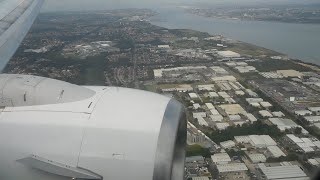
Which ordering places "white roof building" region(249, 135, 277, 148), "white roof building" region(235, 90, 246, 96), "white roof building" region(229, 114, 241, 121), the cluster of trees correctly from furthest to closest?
"white roof building" region(235, 90, 246, 96)
"white roof building" region(229, 114, 241, 121)
the cluster of trees
"white roof building" region(249, 135, 277, 148)

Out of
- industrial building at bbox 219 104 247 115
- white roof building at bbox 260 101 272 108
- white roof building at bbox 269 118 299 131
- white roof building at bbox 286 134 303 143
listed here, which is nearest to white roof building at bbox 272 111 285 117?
white roof building at bbox 269 118 299 131

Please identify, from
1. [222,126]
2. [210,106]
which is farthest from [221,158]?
[210,106]

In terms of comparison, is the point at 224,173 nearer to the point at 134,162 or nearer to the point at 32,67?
the point at 134,162

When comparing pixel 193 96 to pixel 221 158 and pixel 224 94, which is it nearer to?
pixel 224 94

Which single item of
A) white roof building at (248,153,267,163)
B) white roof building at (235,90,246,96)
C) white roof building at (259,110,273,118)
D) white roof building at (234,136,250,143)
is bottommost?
white roof building at (235,90,246,96)

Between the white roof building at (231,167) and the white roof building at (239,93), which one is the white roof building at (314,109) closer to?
the white roof building at (239,93)

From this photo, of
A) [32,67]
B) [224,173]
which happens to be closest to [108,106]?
[224,173]

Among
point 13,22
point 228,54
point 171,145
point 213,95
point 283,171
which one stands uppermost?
point 13,22

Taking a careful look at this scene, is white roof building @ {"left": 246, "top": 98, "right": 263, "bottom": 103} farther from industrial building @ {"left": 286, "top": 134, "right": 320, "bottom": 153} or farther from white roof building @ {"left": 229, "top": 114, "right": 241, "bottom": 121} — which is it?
industrial building @ {"left": 286, "top": 134, "right": 320, "bottom": 153}
